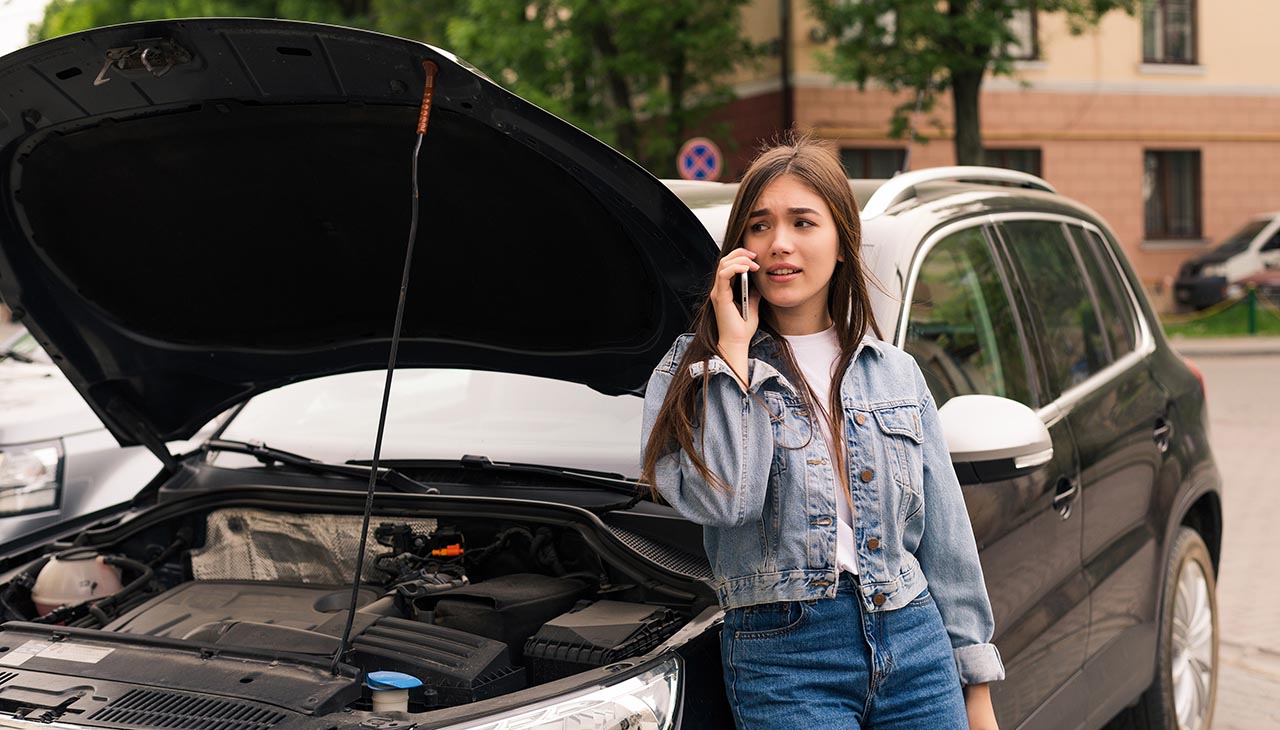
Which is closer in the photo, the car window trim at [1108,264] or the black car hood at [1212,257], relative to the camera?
the car window trim at [1108,264]

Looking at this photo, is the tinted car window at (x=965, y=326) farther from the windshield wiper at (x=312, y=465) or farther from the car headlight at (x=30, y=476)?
the car headlight at (x=30, y=476)

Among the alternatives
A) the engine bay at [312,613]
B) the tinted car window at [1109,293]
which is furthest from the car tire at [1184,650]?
the engine bay at [312,613]

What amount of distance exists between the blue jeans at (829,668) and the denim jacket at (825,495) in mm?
32

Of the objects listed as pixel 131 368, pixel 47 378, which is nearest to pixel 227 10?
pixel 47 378

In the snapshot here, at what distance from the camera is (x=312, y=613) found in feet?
9.41

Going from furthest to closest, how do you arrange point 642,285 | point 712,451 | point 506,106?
1. point 642,285
2. point 506,106
3. point 712,451

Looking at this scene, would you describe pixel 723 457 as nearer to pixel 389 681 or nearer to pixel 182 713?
pixel 389 681

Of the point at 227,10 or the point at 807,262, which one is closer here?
the point at 807,262

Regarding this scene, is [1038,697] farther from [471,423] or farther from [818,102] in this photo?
[818,102]

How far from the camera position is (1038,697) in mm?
3125

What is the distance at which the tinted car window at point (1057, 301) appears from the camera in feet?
11.9

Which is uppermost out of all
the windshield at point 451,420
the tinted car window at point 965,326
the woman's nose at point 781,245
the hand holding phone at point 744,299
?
the woman's nose at point 781,245

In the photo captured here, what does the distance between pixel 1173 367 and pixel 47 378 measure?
5595 millimetres

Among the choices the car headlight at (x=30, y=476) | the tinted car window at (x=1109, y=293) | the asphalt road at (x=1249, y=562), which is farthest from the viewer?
the car headlight at (x=30, y=476)
